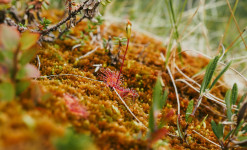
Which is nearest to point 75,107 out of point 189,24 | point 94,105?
point 94,105

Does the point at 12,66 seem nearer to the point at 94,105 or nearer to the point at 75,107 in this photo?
the point at 75,107

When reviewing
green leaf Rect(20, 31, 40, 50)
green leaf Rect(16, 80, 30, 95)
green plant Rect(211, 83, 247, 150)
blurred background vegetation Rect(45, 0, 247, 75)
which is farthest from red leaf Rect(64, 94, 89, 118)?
blurred background vegetation Rect(45, 0, 247, 75)

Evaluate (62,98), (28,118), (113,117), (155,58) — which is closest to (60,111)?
(62,98)

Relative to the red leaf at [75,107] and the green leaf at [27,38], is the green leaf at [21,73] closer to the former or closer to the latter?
the green leaf at [27,38]

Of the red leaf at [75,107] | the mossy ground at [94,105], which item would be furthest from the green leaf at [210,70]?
the red leaf at [75,107]

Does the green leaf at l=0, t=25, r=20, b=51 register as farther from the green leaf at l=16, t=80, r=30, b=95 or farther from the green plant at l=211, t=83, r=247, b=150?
the green plant at l=211, t=83, r=247, b=150
